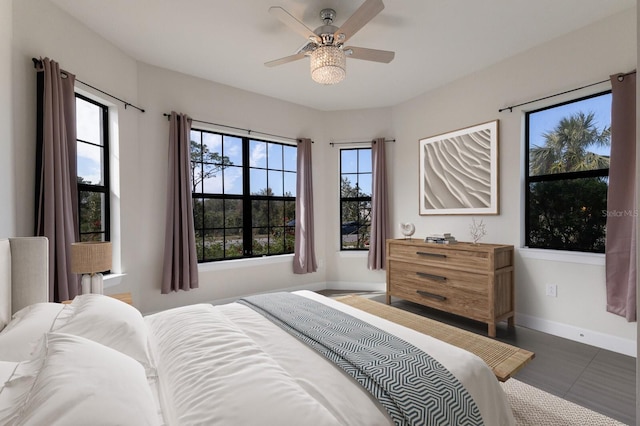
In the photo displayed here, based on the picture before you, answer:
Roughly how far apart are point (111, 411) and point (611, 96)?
3.76 m

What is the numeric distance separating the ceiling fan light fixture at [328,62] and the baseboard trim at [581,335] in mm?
3024

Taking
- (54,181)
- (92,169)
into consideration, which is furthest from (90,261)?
(92,169)

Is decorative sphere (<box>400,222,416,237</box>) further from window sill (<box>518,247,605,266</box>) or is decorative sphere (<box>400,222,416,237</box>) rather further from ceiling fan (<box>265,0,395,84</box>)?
ceiling fan (<box>265,0,395,84</box>)

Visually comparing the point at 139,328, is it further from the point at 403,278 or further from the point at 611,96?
the point at 611,96

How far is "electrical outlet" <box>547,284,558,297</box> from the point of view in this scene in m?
2.88

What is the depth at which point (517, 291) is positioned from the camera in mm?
3166

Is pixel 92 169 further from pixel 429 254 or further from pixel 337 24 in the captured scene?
pixel 429 254

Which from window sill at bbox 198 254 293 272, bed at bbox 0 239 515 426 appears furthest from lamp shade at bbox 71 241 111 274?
window sill at bbox 198 254 293 272

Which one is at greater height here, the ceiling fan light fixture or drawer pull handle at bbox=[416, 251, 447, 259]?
the ceiling fan light fixture

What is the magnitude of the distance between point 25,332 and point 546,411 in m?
2.74

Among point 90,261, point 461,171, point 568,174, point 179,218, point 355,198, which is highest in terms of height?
point 461,171

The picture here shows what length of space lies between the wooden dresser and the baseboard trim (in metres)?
0.18

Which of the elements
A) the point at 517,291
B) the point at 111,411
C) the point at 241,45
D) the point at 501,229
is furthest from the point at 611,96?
the point at 111,411

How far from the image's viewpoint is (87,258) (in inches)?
81.3
